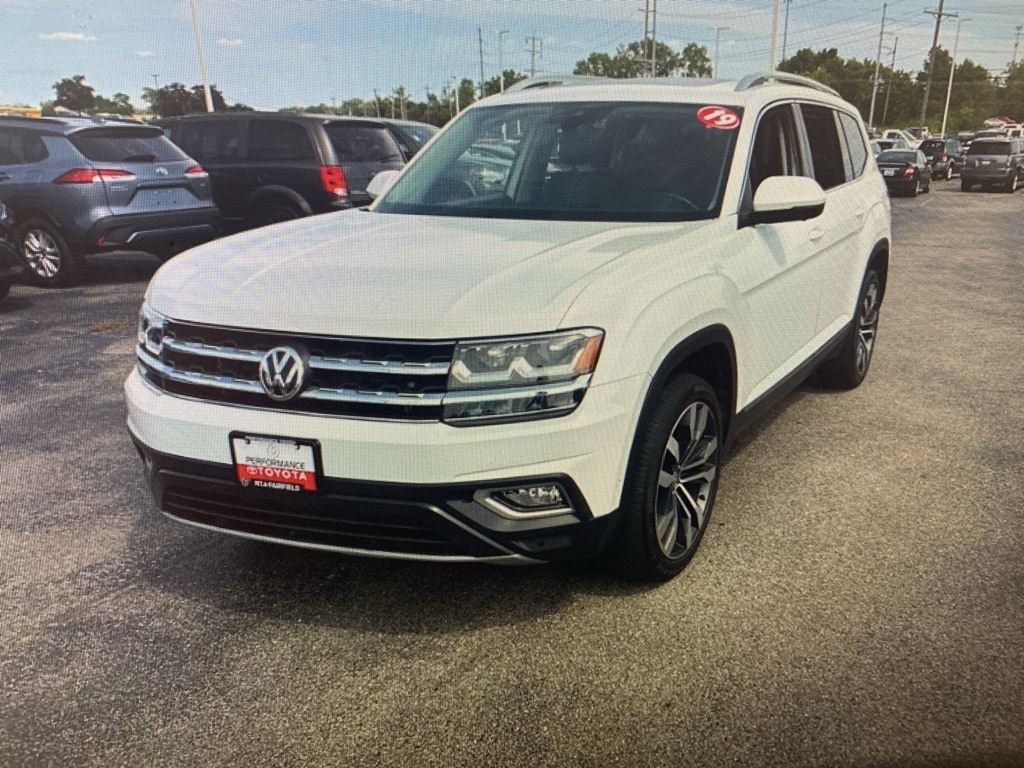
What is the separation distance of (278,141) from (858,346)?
24.5 feet

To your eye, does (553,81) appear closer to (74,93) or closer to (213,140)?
(213,140)

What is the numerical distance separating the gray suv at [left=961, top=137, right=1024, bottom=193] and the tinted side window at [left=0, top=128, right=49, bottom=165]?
27740 millimetres

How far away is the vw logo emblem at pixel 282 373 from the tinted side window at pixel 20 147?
8446 millimetres

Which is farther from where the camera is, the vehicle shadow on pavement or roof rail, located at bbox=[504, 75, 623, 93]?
roof rail, located at bbox=[504, 75, 623, 93]

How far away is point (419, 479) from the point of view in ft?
A: 8.07

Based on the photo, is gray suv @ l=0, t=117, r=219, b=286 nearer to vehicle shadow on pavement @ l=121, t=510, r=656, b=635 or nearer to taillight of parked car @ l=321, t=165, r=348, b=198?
taillight of parked car @ l=321, t=165, r=348, b=198

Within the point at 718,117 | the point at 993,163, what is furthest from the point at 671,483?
the point at 993,163

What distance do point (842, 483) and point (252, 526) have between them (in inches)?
108

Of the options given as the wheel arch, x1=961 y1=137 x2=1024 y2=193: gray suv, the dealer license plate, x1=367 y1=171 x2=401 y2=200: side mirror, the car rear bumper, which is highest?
x1=367 y1=171 x2=401 y2=200: side mirror

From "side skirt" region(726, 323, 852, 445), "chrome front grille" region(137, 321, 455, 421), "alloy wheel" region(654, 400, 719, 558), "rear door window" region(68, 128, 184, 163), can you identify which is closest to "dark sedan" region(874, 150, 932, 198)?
"rear door window" region(68, 128, 184, 163)

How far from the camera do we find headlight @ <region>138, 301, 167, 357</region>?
294 centimetres

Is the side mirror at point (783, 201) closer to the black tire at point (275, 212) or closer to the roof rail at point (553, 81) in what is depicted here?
the roof rail at point (553, 81)

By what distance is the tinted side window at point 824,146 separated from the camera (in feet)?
15.0

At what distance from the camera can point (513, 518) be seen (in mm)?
2557
